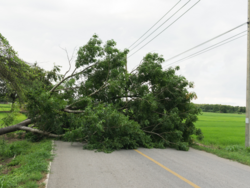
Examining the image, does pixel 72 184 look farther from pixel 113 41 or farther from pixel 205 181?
pixel 113 41

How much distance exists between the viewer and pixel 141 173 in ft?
19.0

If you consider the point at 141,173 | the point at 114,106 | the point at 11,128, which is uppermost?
the point at 114,106

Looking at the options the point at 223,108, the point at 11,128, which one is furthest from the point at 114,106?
the point at 223,108

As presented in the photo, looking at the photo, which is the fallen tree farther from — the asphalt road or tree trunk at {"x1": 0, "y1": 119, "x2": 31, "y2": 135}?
the asphalt road

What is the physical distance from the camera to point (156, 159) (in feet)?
24.7

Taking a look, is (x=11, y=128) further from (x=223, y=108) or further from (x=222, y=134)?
(x=223, y=108)

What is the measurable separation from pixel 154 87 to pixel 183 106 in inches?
86.9

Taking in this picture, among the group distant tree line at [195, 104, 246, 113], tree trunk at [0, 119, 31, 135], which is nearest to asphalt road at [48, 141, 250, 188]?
tree trunk at [0, 119, 31, 135]

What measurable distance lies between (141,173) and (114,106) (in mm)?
6861

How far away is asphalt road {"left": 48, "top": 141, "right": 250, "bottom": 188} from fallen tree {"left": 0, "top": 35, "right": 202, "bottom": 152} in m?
2.24

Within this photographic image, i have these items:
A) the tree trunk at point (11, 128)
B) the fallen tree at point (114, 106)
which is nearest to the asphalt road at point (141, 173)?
the fallen tree at point (114, 106)

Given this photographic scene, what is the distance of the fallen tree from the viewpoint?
391 inches

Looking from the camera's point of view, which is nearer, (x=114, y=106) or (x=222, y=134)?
(x=114, y=106)

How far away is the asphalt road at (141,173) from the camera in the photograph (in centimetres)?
499
